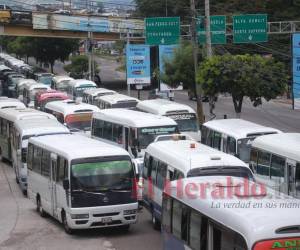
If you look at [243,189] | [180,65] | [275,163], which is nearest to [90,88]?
[180,65]

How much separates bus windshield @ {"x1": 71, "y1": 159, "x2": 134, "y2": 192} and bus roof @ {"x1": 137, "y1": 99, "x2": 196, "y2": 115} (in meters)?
13.7

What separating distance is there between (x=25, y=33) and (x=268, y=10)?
23092 mm

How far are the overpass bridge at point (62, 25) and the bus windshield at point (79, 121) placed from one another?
36.5 metres

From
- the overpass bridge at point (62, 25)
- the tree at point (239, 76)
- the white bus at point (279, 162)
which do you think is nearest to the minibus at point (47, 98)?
the tree at point (239, 76)

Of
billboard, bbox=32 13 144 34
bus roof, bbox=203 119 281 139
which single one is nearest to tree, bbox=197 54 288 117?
bus roof, bbox=203 119 281 139

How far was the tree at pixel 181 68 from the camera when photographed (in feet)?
170

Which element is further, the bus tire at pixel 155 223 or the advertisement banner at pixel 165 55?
the advertisement banner at pixel 165 55

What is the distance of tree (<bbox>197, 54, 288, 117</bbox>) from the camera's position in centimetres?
3741

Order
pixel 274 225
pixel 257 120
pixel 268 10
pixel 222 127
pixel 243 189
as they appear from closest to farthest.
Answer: pixel 274 225
pixel 243 189
pixel 222 127
pixel 257 120
pixel 268 10

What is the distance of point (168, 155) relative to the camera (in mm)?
18703

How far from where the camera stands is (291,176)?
1819cm

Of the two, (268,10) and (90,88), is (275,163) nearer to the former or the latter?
(90,88)

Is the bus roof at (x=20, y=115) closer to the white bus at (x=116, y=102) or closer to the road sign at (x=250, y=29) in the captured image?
the white bus at (x=116, y=102)

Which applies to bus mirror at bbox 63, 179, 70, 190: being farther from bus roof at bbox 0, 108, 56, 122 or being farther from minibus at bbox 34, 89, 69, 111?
minibus at bbox 34, 89, 69, 111
